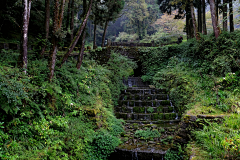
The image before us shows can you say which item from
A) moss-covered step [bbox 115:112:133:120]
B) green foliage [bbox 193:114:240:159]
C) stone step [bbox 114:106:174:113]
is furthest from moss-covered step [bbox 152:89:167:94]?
green foliage [bbox 193:114:240:159]

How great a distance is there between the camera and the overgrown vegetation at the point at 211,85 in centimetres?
372

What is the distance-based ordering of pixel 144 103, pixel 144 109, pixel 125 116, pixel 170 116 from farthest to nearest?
pixel 144 103 → pixel 144 109 → pixel 125 116 → pixel 170 116

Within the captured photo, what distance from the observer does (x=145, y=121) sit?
8.31 meters

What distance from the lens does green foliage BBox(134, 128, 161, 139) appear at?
22.0 feet

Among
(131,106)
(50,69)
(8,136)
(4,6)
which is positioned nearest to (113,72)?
(131,106)

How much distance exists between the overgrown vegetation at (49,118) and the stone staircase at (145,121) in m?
0.58

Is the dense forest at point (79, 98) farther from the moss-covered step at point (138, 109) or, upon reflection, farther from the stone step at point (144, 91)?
the moss-covered step at point (138, 109)

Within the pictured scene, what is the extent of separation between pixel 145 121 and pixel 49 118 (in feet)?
17.2

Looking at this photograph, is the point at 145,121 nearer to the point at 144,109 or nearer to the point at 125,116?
the point at 144,109

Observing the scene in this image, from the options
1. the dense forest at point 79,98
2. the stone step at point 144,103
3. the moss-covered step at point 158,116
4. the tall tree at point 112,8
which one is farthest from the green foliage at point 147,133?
the tall tree at point 112,8

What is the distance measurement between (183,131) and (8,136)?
5.02m

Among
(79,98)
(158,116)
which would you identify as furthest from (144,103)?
(79,98)

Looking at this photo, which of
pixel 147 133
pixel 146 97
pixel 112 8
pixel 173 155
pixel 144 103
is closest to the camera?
pixel 173 155

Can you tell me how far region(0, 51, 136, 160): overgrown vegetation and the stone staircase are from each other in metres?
0.58
